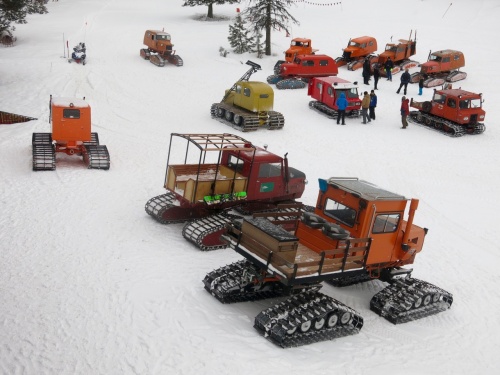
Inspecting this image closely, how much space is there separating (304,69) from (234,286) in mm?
22193

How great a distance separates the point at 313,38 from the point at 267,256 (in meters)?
33.7

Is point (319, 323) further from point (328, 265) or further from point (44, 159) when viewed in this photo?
point (44, 159)

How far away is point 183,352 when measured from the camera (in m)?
10.1

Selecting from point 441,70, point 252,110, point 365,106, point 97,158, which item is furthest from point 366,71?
point 97,158

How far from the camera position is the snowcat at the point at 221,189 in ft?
48.5

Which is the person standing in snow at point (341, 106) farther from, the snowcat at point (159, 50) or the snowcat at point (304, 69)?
the snowcat at point (159, 50)

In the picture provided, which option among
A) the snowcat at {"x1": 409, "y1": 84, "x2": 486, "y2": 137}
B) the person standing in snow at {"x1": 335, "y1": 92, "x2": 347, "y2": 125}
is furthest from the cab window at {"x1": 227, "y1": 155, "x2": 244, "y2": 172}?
the snowcat at {"x1": 409, "y1": 84, "x2": 486, "y2": 137}

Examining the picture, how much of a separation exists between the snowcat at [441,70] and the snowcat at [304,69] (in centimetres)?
482

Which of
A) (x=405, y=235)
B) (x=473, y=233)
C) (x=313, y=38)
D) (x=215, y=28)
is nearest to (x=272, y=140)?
(x=473, y=233)

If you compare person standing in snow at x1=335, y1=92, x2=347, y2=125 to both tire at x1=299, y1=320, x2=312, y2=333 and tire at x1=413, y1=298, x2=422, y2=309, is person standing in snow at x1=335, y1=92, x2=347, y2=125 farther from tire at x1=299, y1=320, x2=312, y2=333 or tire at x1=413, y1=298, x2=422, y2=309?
tire at x1=299, y1=320, x2=312, y2=333

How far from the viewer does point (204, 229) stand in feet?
47.1

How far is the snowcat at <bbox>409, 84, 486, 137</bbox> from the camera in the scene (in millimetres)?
25938

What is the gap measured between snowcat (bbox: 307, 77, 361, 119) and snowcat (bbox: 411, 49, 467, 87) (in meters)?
7.15

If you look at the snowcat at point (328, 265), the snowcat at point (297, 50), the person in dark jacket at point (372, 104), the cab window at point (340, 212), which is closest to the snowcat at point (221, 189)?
the cab window at point (340, 212)
